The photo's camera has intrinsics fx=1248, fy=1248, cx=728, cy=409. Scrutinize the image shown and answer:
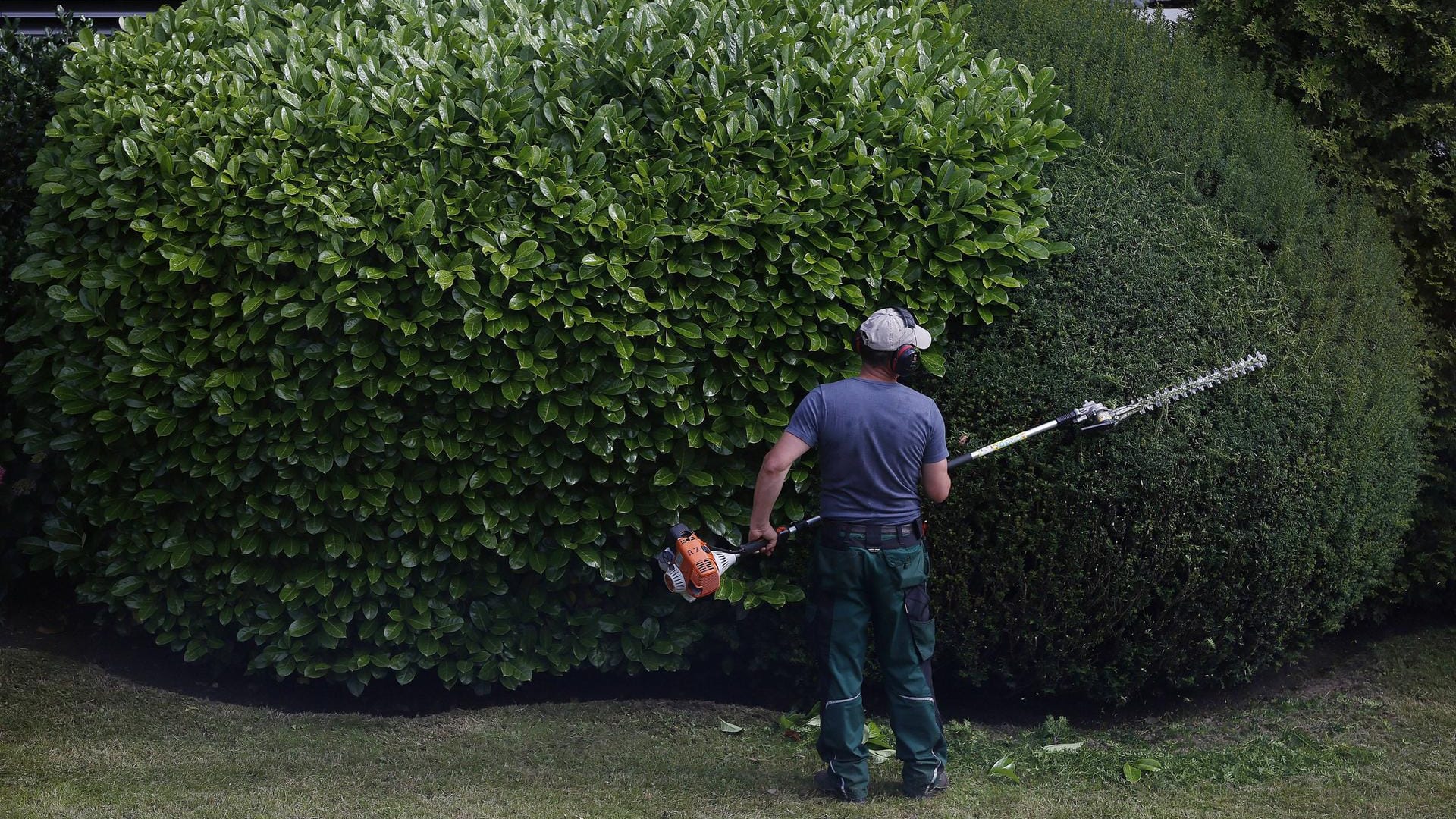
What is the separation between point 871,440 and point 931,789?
128 cm

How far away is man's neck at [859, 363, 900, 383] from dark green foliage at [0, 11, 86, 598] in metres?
3.83

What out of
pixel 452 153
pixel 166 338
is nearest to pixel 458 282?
pixel 452 153

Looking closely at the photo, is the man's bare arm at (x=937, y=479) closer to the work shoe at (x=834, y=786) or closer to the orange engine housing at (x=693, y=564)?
the orange engine housing at (x=693, y=564)

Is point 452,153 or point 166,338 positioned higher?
point 452,153

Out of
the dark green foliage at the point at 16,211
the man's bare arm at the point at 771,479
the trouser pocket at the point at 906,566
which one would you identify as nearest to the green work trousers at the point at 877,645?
the trouser pocket at the point at 906,566

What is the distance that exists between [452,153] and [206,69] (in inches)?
45.9

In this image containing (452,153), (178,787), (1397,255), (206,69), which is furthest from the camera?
(1397,255)

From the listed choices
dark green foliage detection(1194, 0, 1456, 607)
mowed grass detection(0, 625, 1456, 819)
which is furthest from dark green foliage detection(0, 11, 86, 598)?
dark green foliage detection(1194, 0, 1456, 607)

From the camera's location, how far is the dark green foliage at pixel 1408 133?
5672 millimetres

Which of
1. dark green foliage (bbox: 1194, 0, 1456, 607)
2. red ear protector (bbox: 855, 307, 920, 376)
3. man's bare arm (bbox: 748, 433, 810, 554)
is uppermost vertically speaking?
dark green foliage (bbox: 1194, 0, 1456, 607)

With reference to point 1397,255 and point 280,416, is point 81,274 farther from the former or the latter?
point 1397,255

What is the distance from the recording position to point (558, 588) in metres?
5.17

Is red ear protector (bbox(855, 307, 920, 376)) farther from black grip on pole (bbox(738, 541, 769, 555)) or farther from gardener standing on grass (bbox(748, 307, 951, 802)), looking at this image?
black grip on pole (bbox(738, 541, 769, 555))

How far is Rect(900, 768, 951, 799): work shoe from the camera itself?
4.42 m
